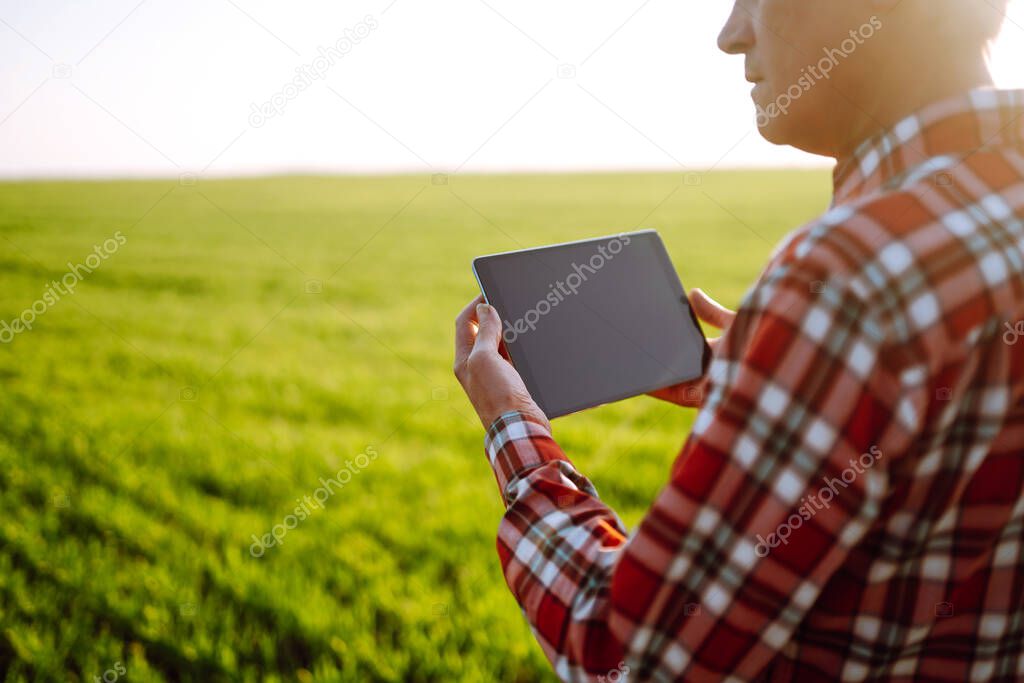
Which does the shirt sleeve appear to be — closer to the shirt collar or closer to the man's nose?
the shirt collar

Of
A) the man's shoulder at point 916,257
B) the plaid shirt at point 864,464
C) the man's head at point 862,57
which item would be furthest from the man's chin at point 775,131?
the man's shoulder at point 916,257

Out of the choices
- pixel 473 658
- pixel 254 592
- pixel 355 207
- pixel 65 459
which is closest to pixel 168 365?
pixel 65 459

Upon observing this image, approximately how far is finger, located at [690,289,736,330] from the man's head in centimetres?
90

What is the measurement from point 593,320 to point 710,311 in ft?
1.24

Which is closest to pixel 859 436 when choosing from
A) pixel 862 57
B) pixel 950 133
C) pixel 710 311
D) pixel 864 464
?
pixel 864 464

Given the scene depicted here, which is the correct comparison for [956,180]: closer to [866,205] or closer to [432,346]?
[866,205]

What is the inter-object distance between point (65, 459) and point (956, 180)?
4.71 meters

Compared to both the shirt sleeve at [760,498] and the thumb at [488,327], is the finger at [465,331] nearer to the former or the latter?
the thumb at [488,327]

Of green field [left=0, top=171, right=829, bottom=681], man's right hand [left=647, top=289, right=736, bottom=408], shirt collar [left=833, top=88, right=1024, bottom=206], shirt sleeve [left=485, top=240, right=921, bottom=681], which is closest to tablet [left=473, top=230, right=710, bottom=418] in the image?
man's right hand [left=647, top=289, right=736, bottom=408]

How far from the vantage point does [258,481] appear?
401 centimetres

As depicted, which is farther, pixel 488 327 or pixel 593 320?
pixel 593 320

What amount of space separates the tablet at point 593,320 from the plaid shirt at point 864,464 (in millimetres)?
770

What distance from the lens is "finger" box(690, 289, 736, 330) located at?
6.54 ft

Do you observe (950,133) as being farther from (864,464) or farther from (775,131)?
(864,464)
